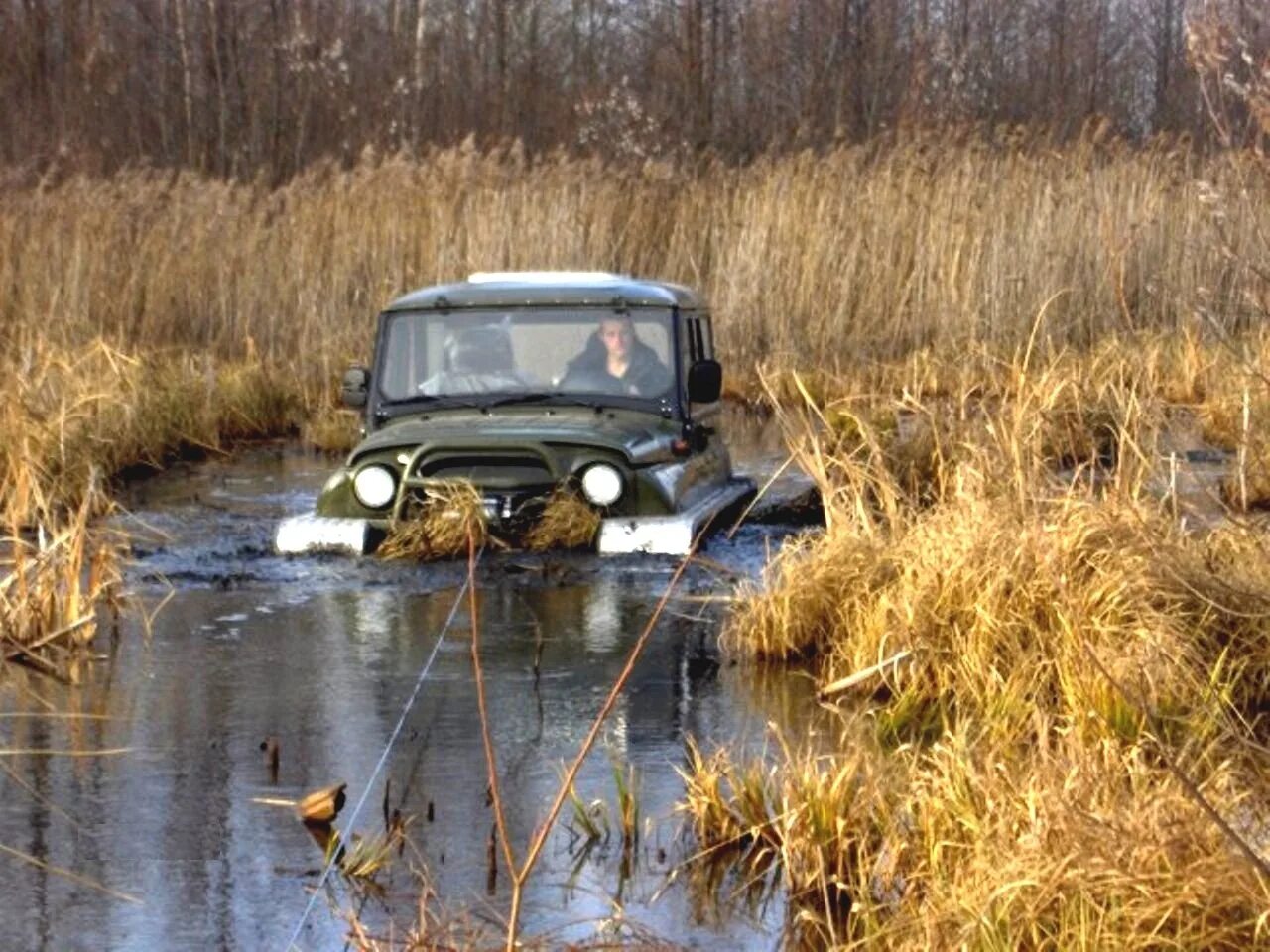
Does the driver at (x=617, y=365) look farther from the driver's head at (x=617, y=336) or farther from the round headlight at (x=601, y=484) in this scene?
the round headlight at (x=601, y=484)

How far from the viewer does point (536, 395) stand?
39.4 feet

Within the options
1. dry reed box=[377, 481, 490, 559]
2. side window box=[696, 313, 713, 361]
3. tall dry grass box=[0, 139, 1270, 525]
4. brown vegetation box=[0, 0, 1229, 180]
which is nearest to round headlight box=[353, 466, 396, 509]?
dry reed box=[377, 481, 490, 559]

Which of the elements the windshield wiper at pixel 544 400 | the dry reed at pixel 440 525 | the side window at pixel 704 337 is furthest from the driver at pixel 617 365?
the dry reed at pixel 440 525

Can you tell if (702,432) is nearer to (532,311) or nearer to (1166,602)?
(532,311)

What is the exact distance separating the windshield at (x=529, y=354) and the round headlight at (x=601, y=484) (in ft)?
2.60

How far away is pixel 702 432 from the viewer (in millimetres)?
12227

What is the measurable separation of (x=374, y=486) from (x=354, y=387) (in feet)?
2.39

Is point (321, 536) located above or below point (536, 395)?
below

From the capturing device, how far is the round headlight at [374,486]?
11.4m

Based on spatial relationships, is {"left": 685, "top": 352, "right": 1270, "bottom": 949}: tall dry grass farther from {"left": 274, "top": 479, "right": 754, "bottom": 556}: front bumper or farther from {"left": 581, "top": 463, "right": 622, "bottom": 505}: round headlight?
{"left": 581, "top": 463, "right": 622, "bottom": 505}: round headlight

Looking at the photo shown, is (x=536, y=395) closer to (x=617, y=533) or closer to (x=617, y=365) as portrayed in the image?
(x=617, y=365)

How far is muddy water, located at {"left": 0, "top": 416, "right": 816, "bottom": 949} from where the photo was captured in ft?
19.6

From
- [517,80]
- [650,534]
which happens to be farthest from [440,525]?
[517,80]

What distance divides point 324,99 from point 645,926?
1007 inches
